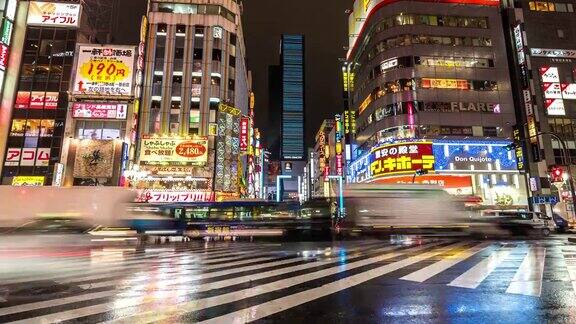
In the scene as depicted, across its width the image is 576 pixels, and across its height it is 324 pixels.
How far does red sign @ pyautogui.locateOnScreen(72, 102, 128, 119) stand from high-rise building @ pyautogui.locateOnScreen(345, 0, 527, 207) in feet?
105

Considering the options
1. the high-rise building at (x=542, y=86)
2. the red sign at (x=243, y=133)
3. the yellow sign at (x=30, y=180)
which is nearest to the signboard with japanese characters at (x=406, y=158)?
the high-rise building at (x=542, y=86)

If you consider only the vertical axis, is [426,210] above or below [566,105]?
below

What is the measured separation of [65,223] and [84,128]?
112 feet

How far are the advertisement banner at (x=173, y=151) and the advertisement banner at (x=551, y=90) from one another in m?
43.4

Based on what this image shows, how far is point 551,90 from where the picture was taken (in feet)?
146

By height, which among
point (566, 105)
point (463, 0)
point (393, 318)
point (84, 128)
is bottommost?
point (393, 318)

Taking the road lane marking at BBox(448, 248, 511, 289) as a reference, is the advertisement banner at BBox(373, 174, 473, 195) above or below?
above

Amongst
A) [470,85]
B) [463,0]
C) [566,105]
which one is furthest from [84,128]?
[566,105]

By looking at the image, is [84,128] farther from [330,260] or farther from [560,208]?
[560,208]

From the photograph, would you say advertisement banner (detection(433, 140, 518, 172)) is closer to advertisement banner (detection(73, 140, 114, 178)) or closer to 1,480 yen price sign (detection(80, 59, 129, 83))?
advertisement banner (detection(73, 140, 114, 178))

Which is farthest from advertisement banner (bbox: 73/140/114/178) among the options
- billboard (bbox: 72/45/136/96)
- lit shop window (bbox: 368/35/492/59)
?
lit shop window (bbox: 368/35/492/59)

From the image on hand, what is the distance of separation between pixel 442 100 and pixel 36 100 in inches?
1937

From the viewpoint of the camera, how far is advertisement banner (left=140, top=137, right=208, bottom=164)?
139 feet

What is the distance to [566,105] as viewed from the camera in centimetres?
4428
